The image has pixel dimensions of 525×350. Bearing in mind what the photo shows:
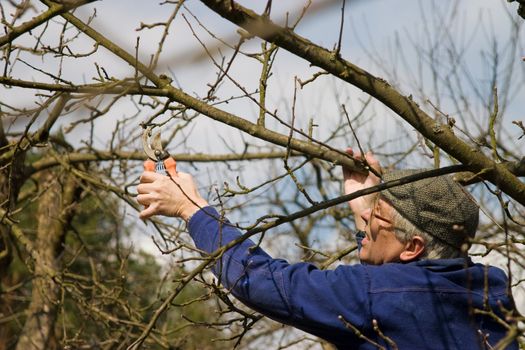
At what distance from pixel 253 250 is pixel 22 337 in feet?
16.9

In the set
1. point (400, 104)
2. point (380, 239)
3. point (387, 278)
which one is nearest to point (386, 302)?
point (387, 278)

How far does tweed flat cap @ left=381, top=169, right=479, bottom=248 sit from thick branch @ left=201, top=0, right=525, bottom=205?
6.8 inches

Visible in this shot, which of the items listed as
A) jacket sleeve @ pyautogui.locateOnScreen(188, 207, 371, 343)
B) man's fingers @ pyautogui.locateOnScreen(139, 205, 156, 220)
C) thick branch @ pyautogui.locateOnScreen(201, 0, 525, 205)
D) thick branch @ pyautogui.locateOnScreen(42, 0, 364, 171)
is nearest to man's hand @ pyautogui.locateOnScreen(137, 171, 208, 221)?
man's fingers @ pyautogui.locateOnScreen(139, 205, 156, 220)

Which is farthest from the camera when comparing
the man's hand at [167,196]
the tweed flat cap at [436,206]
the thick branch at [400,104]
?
the man's hand at [167,196]

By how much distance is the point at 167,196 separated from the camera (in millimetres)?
3197

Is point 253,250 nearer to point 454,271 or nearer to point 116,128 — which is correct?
point 454,271

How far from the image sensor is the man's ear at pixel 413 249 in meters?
3.08

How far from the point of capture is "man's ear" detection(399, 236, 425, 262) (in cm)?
308

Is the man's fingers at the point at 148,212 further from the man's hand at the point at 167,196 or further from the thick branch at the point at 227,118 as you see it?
the thick branch at the point at 227,118

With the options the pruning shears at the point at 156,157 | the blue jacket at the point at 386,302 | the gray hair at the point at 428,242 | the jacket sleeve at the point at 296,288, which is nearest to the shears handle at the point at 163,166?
the pruning shears at the point at 156,157

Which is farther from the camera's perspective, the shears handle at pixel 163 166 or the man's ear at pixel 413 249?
the shears handle at pixel 163 166

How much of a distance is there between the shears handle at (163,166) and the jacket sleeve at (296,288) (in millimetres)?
264

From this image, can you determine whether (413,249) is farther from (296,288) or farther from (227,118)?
(227,118)

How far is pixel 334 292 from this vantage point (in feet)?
9.29
